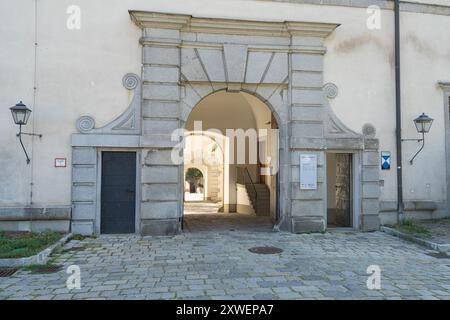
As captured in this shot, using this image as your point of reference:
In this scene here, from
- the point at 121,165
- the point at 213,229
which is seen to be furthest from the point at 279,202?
the point at 121,165

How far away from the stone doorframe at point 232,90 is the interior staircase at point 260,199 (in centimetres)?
458

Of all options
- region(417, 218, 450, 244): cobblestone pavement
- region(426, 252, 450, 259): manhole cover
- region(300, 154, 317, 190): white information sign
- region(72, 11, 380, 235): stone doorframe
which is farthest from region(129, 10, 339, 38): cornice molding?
region(426, 252, 450, 259): manhole cover

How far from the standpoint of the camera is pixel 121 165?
9539 mm

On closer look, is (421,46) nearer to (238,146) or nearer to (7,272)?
→ (238,146)

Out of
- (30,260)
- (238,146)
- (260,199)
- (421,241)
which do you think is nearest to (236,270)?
(30,260)

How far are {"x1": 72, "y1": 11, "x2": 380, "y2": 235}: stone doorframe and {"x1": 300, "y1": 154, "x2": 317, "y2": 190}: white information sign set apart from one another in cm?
13

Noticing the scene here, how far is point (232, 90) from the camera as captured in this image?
10.1 meters

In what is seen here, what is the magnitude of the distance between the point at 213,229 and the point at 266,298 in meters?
5.67

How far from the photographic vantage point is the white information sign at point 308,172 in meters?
9.94

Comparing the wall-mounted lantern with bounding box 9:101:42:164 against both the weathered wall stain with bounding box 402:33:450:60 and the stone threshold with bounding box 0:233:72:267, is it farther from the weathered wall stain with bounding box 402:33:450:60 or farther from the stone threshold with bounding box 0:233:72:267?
the weathered wall stain with bounding box 402:33:450:60

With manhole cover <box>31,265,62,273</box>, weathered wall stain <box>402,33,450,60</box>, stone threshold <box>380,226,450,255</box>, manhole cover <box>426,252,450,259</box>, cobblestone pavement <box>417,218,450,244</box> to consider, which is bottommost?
manhole cover <box>31,265,62,273</box>

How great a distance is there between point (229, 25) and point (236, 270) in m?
6.01

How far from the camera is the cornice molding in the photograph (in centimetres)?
933

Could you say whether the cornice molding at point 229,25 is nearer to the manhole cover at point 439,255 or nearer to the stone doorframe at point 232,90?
the stone doorframe at point 232,90
